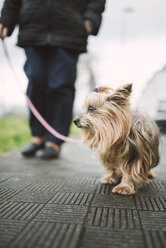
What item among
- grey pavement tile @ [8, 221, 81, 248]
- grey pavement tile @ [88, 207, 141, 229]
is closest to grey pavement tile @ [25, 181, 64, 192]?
grey pavement tile @ [88, 207, 141, 229]

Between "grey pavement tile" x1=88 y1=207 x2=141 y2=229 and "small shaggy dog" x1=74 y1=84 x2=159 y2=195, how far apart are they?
453 mm

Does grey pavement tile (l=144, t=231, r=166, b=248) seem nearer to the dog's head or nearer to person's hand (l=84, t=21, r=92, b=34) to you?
the dog's head

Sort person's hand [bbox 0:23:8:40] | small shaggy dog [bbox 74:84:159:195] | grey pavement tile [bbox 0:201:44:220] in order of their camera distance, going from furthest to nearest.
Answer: person's hand [bbox 0:23:8:40] → small shaggy dog [bbox 74:84:159:195] → grey pavement tile [bbox 0:201:44:220]

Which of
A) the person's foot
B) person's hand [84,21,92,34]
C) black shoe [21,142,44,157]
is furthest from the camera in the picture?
black shoe [21,142,44,157]

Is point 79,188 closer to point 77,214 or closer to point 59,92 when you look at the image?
point 77,214

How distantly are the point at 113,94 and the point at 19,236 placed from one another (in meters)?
1.36

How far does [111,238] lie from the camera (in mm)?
1250

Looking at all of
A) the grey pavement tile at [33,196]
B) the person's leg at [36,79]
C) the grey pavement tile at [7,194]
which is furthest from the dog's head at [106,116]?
the person's leg at [36,79]

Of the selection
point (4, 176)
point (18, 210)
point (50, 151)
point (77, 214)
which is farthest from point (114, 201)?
point (50, 151)

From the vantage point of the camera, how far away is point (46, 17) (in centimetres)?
344

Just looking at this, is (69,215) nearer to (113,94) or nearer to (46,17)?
(113,94)

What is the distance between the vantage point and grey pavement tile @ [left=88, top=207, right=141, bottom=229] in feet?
4.58

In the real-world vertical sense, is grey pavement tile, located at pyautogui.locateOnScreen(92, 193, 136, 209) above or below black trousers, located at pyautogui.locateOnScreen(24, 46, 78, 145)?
below

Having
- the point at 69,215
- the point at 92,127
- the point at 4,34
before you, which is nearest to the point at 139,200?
the point at 69,215
